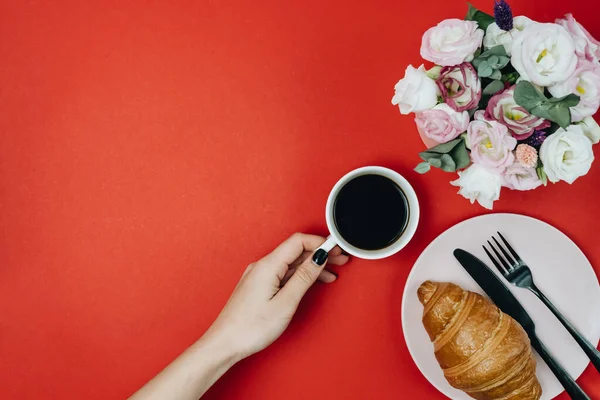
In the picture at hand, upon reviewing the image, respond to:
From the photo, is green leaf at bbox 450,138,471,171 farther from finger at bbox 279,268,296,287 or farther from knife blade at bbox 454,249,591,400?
finger at bbox 279,268,296,287

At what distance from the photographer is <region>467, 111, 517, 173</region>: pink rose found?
725mm

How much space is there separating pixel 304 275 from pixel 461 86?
44cm

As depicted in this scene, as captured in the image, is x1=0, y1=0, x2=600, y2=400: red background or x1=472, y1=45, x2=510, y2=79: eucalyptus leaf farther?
x1=0, y1=0, x2=600, y2=400: red background

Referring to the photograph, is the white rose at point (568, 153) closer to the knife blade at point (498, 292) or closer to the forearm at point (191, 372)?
the knife blade at point (498, 292)

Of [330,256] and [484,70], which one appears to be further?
[330,256]

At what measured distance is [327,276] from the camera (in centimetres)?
105

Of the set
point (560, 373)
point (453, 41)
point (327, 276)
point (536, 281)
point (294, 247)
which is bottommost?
point (560, 373)

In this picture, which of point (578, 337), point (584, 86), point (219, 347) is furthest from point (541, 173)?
point (219, 347)

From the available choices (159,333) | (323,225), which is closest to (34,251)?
(159,333)

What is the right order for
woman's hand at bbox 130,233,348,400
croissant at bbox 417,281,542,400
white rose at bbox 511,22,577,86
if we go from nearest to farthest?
1. white rose at bbox 511,22,577,86
2. croissant at bbox 417,281,542,400
3. woman's hand at bbox 130,233,348,400

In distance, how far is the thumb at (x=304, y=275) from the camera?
3.15ft

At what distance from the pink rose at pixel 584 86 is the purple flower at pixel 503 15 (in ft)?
0.35

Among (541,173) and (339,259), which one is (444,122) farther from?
(339,259)

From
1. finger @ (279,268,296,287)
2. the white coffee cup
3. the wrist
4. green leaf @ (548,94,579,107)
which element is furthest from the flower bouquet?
the wrist
